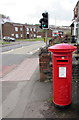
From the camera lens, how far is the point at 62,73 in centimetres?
344

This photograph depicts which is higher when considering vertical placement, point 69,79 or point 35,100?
point 69,79

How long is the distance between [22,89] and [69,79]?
2.11 m

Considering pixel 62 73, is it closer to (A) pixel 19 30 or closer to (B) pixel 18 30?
(B) pixel 18 30

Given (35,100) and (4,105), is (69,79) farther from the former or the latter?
(4,105)

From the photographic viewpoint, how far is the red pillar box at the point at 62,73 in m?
3.36

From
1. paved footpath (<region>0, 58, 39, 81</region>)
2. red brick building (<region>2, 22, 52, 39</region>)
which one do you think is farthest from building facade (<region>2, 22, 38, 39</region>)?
paved footpath (<region>0, 58, 39, 81</region>)

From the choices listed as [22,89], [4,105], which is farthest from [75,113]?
[22,89]

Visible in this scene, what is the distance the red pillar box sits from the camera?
336 centimetres

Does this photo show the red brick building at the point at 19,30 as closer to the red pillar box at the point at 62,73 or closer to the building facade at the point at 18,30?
the building facade at the point at 18,30

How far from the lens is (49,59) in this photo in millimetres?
5578

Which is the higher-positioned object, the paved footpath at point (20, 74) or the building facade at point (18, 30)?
the building facade at point (18, 30)

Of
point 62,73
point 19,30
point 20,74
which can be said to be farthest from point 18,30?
point 62,73

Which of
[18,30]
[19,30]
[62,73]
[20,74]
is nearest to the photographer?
[62,73]

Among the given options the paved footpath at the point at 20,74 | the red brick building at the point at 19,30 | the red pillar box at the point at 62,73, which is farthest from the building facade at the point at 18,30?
the red pillar box at the point at 62,73
